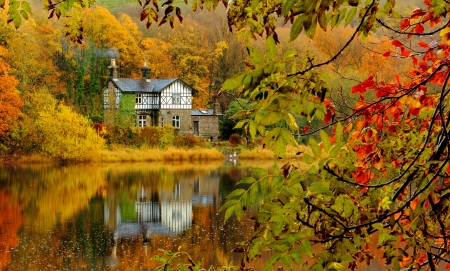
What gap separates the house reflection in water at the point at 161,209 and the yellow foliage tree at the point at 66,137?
6.63m

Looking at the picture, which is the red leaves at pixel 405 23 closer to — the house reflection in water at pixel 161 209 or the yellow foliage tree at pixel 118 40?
the house reflection in water at pixel 161 209

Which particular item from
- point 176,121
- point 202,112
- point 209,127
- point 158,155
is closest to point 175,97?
point 176,121

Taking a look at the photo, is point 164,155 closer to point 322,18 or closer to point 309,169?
point 309,169

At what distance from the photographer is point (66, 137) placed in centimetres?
2430

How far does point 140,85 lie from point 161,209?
1995 centimetres

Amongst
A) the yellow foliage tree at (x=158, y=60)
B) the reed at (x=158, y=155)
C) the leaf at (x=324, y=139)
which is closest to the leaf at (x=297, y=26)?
the leaf at (x=324, y=139)

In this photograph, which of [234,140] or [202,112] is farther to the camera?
[202,112]

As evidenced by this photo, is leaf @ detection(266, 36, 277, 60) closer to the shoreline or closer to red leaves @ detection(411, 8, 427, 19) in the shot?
red leaves @ detection(411, 8, 427, 19)

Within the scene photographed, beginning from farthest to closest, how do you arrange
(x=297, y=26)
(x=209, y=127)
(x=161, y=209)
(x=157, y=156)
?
(x=209, y=127) < (x=157, y=156) < (x=161, y=209) < (x=297, y=26)

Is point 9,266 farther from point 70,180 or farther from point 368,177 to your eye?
point 70,180

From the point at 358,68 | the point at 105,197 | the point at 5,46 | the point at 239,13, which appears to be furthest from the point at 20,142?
the point at 239,13

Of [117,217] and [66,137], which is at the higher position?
[66,137]

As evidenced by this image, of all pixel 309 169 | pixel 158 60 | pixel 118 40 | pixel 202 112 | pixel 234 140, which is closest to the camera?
pixel 309 169

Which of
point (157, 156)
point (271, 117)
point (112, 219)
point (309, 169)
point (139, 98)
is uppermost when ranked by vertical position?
point (139, 98)
